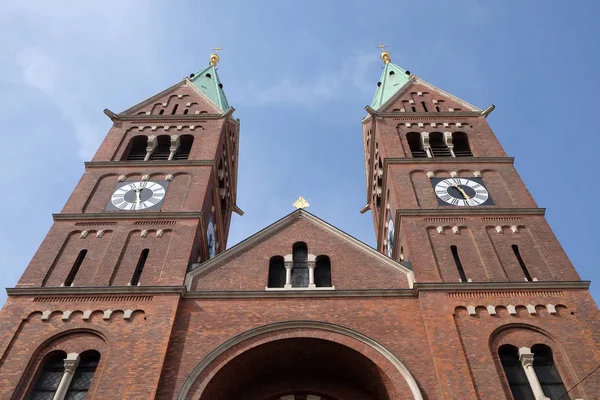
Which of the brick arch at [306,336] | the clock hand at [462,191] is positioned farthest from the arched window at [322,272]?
the clock hand at [462,191]

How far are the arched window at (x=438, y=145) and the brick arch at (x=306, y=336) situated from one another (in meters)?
11.6

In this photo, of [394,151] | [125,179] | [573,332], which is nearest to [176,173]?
[125,179]

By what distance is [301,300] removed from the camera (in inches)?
677

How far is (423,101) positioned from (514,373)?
16.9m

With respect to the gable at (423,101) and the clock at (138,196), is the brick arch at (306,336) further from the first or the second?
the gable at (423,101)

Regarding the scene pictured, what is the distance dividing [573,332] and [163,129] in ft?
59.4

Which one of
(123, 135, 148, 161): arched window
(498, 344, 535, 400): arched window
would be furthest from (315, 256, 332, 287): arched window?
(123, 135, 148, 161): arched window

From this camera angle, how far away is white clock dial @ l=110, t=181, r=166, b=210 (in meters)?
21.5

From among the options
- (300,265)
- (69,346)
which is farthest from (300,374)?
(69,346)

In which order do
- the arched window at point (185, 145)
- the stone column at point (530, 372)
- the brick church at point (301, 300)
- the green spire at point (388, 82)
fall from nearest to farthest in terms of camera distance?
the stone column at point (530, 372)
the brick church at point (301, 300)
the arched window at point (185, 145)
the green spire at point (388, 82)

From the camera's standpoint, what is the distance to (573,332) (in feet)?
51.6

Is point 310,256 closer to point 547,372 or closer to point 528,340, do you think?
point 528,340

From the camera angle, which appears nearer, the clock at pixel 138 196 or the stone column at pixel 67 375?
the stone column at pixel 67 375

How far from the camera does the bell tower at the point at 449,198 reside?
60.4ft
